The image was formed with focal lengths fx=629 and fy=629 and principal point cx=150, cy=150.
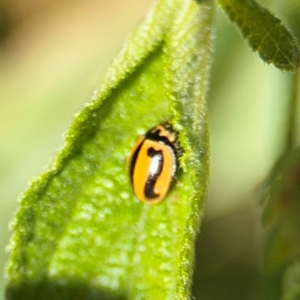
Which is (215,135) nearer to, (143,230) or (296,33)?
(296,33)

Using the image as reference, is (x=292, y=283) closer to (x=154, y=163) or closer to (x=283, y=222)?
(x=283, y=222)

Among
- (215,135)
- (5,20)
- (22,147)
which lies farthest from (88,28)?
(215,135)

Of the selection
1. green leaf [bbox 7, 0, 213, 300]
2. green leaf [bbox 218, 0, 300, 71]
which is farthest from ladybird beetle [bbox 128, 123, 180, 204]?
green leaf [bbox 218, 0, 300, 71]

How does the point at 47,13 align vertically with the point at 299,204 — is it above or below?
above

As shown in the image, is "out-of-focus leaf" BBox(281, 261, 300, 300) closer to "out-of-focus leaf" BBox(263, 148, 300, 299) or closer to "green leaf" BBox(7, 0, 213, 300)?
"out-of-focus leaf" BBox(263, 148, 300, 299)

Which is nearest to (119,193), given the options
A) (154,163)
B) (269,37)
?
(154,163)

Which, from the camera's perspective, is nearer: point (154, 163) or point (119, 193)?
point (119, 193)
